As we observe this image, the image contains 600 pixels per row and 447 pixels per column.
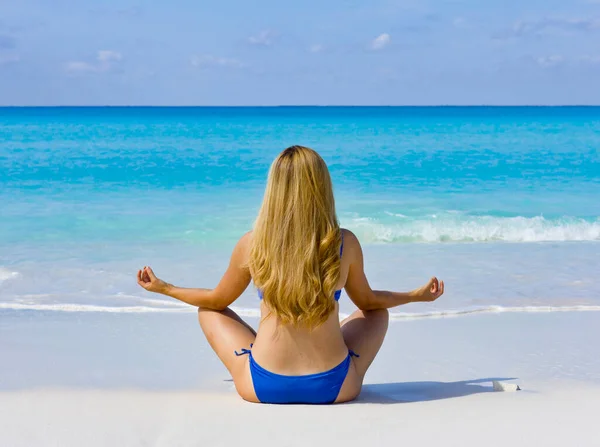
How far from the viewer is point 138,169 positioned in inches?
825

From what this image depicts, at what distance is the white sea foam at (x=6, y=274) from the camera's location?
7.29 metres

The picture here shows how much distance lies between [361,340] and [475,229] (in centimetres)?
790

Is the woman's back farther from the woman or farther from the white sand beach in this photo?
the white sand beach

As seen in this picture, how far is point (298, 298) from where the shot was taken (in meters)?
3.18

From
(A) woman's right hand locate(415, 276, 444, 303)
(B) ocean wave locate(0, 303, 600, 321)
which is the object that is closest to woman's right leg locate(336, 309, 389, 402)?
(A) woman's right hand locate(415, 276, 444, 303)

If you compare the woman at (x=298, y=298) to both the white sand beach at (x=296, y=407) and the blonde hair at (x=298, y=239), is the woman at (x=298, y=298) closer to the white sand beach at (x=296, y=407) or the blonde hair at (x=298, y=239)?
the blonde hair at (x=298, y=239)

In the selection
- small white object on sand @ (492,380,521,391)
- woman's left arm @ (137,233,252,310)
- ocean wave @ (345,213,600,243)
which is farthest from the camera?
ocean wave @ (345,213,600,243)

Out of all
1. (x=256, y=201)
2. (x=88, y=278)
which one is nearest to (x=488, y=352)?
(x=88, y=278)

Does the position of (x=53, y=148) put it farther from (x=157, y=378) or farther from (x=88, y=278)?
(x=157, y=378)

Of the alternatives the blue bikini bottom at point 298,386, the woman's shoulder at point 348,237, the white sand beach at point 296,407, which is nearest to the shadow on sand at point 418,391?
the white sand beach at point 296,407

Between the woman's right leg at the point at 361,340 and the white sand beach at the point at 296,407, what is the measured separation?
3.7 inches

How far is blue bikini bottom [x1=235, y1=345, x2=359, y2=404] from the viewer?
337cm

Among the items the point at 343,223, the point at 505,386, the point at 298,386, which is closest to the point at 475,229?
the point at 343,223

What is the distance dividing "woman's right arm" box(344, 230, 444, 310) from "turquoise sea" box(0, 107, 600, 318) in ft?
7.46
